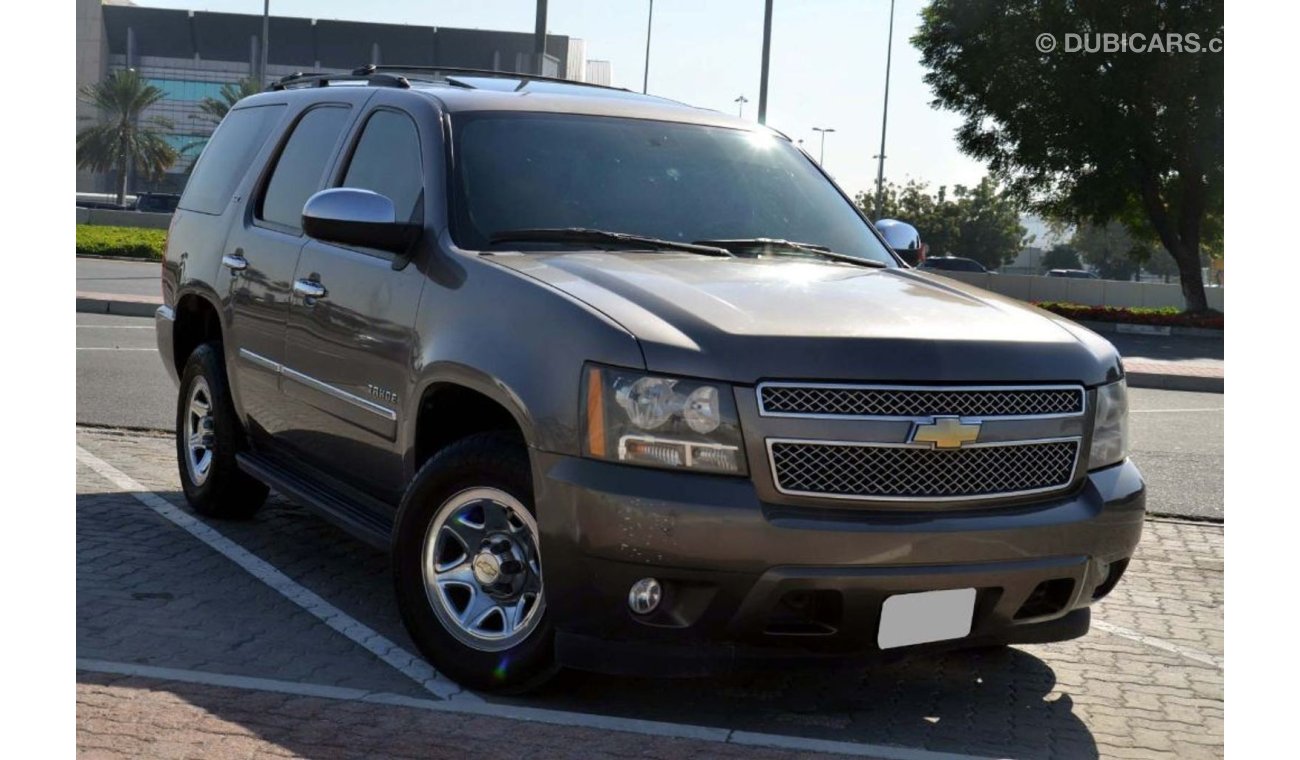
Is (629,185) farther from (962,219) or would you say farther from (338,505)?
(962,219)

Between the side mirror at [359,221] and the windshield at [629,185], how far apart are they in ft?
0.67

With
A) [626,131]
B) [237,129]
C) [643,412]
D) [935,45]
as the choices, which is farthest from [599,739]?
[935,45]

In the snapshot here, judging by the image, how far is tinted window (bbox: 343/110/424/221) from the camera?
560 cm

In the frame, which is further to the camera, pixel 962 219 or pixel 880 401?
pixel 962 219

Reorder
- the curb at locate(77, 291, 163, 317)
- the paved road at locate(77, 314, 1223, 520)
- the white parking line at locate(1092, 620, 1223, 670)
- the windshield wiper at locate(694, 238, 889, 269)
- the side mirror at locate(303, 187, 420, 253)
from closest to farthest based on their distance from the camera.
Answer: the side mirror at locate(303, 187, 420, 253), the windshield wiper at locate(694, 238, 889, 269), the white parking line at locate(1092, 620, 1223, 670), the paved road at locate(77, 314, 1223, 520), the curb at locate(77, 291, 163, 317)

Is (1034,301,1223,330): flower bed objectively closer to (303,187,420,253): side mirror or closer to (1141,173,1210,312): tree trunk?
(1141,173,1210,312): tree trunk

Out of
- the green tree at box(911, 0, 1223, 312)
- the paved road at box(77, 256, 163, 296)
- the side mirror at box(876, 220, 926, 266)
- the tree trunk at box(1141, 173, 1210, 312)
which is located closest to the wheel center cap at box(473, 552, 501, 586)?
the side mirror at box(876, 220, 926, 266)

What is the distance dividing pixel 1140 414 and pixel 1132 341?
12.2m

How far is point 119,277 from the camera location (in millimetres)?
25312

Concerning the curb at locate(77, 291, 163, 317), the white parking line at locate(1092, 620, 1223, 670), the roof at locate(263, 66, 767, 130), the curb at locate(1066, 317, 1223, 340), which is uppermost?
the roof at locate(263, 66, 767, 130)

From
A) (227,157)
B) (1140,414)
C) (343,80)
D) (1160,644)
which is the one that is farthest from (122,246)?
(1160,644)

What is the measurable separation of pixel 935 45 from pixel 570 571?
32857 millimetres

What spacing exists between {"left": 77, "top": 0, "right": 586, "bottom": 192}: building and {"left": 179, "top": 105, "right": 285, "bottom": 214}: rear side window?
298ft

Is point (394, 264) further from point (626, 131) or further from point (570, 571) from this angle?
point (570, 571)
